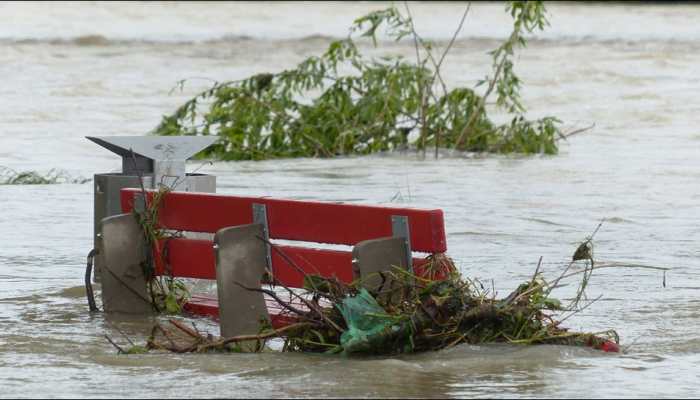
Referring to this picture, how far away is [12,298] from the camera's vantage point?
9312 mm

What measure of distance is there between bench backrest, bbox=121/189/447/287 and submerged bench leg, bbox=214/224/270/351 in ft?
0.43

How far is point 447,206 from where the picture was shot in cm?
1454

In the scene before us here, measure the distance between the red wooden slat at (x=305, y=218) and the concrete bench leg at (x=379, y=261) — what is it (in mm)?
88

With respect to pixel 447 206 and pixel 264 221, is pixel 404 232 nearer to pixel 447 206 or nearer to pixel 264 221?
pixel 264 221

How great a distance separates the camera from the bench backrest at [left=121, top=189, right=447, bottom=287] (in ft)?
24.1

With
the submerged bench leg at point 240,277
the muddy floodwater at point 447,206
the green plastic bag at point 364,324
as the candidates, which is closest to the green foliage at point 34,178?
the muddy floodwater at point 447,206

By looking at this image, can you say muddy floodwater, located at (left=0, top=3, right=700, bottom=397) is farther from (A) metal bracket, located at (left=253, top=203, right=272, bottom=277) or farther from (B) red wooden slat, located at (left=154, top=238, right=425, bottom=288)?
(A) metal bracket, located at (left=253, top=203, right=272, bottom=277)

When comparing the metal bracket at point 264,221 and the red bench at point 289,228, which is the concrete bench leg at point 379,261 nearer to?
the red bench at point 289,228

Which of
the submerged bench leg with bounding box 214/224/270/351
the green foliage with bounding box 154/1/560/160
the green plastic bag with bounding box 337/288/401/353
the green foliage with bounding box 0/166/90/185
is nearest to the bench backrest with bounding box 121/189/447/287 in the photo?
the submerged bench leg with bounding box 214/224/270/351

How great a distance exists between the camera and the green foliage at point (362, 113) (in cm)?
1839

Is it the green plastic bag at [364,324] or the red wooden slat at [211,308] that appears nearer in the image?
the green plastic bag at [364,324]

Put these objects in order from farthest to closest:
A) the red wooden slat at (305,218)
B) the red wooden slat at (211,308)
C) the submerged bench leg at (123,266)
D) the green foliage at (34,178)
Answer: the green foliage at (34,178), the submerged bench leg at (123,266), the red wooden slat at (211,308), the red wooden slat at (305,218)

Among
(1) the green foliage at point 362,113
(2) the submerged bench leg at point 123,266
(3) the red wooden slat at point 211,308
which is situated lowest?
(3) the red wooden slat at point 211,308

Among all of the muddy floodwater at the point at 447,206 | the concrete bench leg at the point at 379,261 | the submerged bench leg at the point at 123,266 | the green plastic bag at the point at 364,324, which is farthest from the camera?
the submerged bench leg at the point at 123,266
